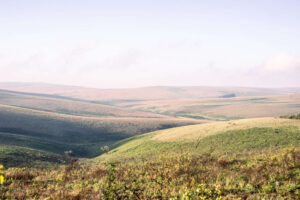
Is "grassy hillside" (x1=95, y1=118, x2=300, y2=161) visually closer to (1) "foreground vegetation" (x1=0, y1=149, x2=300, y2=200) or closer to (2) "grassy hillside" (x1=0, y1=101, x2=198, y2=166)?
(1) "foreground vegetation" (x1=0, y1=149, x2=300, y2=200)

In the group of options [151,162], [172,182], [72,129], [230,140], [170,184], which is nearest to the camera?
[170,184]

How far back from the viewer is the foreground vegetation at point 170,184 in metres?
10.2

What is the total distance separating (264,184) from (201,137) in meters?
30.0

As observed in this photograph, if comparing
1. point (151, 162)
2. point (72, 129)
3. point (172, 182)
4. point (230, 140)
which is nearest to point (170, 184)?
point (172, 182)

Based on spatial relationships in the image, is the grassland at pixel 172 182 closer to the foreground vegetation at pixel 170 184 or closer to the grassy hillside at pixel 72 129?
the foreground vegetation at pixel 170 184

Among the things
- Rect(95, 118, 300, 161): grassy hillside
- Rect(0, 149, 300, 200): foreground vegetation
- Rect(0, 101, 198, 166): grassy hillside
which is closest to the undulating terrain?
Rect(0, 149, 300, 200): foreground vegetation

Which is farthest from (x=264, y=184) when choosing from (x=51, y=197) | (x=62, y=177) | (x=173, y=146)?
(x=173, y=146)

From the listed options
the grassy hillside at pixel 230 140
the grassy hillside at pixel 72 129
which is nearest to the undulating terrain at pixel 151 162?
the grassy hillside at pixel 230 140

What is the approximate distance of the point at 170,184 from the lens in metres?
11.7

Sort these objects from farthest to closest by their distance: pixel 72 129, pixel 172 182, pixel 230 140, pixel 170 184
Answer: pixel 72 129 < pixel 230 140 < pixel 172 182 < pixel 170 184

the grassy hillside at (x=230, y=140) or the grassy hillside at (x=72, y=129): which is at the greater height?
the grassy hillside at (x=230, y=140)

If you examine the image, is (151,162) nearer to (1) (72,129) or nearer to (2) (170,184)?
(2) (170,184)

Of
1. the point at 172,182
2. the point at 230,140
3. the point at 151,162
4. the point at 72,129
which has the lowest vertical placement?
the point at 72,129

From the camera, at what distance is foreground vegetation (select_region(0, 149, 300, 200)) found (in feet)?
33.3
